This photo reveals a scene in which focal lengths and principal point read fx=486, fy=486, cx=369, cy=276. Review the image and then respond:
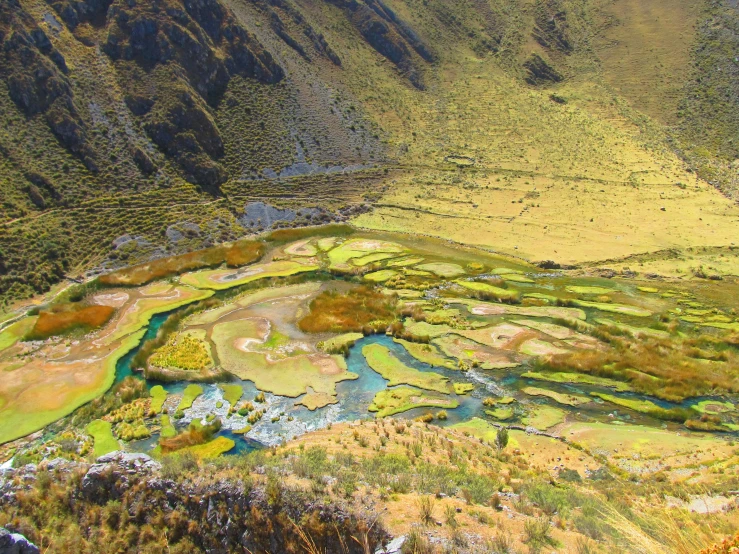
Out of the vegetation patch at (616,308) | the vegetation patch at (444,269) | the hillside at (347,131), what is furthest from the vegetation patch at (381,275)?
the vegetation patch at (616,308)

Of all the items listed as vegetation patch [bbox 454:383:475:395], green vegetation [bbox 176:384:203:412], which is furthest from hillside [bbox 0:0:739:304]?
vegetation patch [bbox 454:383:475:395]

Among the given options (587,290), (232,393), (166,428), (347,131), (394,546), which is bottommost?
(166,428)

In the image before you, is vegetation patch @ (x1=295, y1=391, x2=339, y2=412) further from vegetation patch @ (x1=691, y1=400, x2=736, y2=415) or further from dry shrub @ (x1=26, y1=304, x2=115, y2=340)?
vegetation patch @ (x1=691, y1=400, x2=736, y2=415)

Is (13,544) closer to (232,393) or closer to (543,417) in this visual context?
(232,393)

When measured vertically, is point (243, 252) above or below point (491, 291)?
below

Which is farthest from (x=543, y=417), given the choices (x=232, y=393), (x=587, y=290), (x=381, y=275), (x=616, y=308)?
(x=381, y=275)

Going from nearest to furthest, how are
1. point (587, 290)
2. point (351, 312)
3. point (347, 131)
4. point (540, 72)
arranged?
point (351, 312) < point (587, 290) < point (347, 131) < point (540, 72)

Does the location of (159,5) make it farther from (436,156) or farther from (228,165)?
(436,156)

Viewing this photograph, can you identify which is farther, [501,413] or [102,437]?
[501,413]
